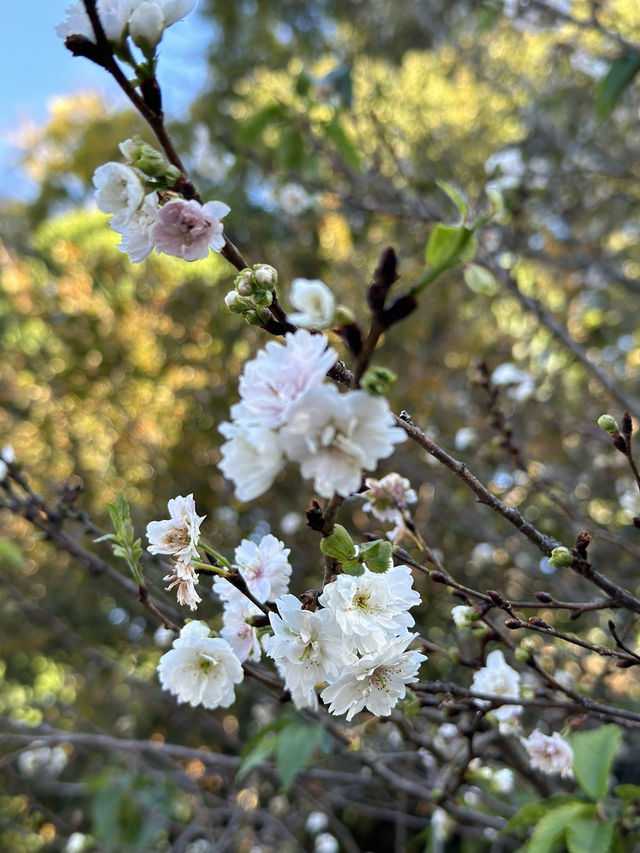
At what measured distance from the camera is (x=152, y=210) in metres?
0.71

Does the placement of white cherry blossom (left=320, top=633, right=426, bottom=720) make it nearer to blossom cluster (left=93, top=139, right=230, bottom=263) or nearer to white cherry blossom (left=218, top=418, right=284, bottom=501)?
white cherry blossom (left=218, top=418, right=284, bottom=501)

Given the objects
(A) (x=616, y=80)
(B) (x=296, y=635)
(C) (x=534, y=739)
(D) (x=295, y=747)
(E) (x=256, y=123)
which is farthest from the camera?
(E) (x=256, y=123)

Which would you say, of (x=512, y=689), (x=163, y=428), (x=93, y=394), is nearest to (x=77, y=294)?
(x=93, y=394)

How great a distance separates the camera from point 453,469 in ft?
2.59

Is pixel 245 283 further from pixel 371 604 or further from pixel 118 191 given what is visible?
pixel 371 604

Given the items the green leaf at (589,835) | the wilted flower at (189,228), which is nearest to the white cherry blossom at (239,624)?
the wilted flower at (189,228)

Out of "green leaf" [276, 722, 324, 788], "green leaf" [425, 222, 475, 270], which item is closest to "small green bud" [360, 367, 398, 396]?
"green leaf" [425, 222, 475, 270]

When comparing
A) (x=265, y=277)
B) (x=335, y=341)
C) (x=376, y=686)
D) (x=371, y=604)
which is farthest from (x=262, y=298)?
(x=335, y=341)

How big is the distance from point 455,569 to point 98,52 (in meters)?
2.65

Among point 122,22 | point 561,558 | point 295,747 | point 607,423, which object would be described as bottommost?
point 295,747

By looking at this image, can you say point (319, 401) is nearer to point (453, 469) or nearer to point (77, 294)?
point (453, 469)

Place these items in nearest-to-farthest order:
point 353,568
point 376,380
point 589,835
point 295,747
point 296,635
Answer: point 376,380, point 353,568, point 296,635, point 589,835, point 295,747

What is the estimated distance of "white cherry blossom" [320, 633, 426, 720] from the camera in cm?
80

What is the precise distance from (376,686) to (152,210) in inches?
25.5
